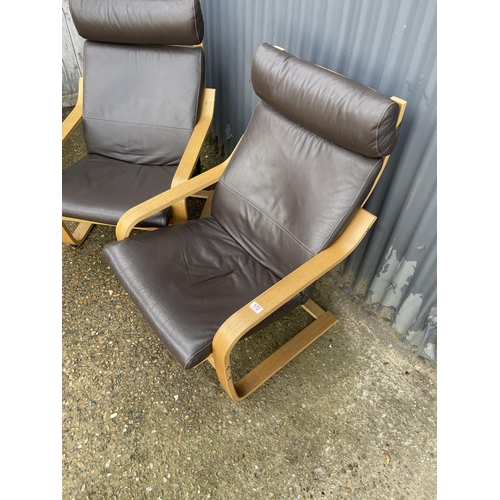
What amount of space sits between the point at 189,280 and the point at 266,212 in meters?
0.45

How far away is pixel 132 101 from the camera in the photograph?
213cm

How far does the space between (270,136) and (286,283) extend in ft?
2.30

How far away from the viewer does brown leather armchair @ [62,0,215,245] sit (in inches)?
71.6

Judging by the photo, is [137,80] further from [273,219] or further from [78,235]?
[273,219]

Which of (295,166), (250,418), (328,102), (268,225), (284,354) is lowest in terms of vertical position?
(250,418)

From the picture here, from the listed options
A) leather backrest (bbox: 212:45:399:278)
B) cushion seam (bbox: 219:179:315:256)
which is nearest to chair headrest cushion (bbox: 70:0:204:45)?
leather backrest (bbox: 212:45:399:278)

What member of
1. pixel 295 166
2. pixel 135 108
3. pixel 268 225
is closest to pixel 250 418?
pixel 268 225

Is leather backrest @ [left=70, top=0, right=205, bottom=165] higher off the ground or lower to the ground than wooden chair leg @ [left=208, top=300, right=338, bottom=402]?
higher

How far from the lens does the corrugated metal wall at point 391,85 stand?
4.17 ft

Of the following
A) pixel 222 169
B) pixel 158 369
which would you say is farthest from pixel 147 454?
pixel 222 169

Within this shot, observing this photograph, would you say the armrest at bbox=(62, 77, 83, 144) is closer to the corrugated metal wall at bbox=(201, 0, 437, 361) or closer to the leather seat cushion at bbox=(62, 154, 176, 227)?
the leather seat cushion at bbox=(62, 154, 176, 227)

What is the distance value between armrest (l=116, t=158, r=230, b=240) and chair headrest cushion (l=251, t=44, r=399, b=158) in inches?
18.0

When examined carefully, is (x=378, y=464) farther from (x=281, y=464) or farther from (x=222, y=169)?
(x=222, y=169)

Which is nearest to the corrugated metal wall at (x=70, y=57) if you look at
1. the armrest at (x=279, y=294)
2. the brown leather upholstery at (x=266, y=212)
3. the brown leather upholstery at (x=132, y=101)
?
the brown leather upholstery at (x=132, y=101)
